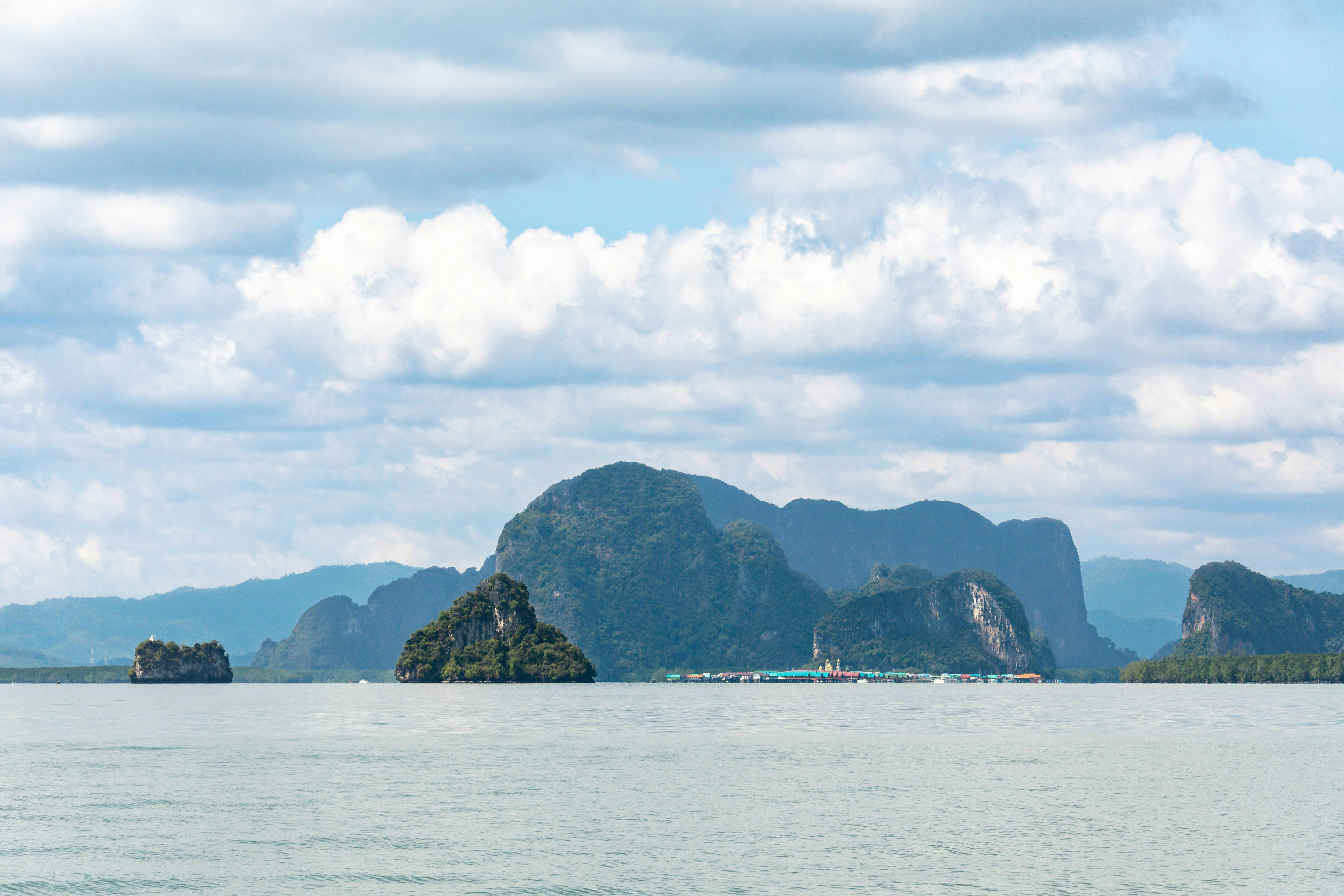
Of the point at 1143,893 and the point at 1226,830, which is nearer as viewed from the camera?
the point at 1143,893

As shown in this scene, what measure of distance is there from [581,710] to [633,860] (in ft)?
379

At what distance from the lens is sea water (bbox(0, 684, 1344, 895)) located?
4356 cm

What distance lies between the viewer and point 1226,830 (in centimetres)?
5319

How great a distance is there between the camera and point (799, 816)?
56.8 metres

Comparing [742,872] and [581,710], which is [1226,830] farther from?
[581,710]

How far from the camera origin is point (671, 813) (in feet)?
189

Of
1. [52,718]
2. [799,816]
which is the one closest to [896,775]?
[799,816]

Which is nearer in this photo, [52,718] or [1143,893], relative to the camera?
[1143,893]

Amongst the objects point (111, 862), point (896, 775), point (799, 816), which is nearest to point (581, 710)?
point (896, 775)

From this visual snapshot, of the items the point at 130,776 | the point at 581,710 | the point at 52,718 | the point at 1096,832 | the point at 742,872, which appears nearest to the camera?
the point at 742,872

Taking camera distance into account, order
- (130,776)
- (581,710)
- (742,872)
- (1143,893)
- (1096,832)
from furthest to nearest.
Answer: (581,710), (130,776), (1096,832), (742,872), (1143,893)

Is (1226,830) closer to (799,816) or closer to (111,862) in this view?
(799,816)

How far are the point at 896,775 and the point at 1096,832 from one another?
74.2 ft

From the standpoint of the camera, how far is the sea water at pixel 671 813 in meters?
43.6
